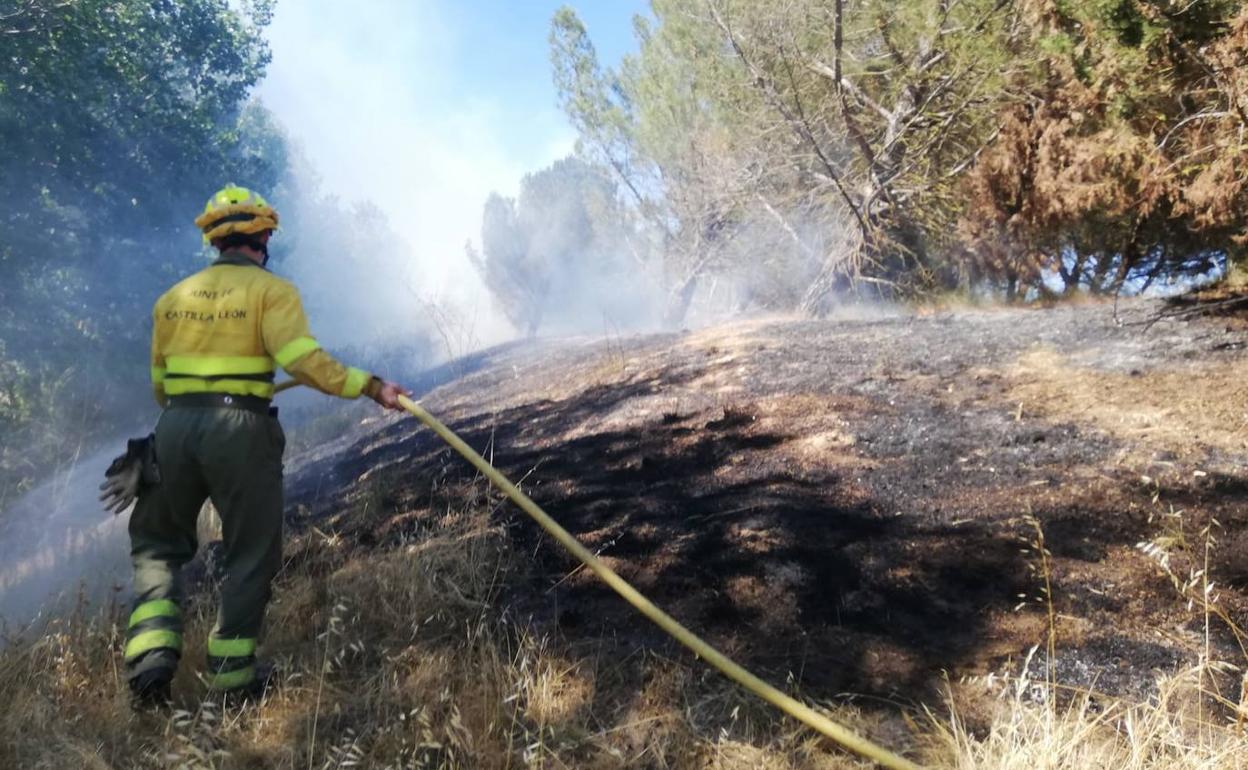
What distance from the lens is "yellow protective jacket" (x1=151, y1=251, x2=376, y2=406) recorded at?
2783 mm

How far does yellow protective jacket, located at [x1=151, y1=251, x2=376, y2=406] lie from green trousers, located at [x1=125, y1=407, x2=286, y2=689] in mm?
117

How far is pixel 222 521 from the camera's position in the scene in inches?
111

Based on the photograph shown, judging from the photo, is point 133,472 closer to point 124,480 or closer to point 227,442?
point 124,480

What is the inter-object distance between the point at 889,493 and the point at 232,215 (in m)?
2.84

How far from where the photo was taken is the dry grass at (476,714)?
6.95 feet

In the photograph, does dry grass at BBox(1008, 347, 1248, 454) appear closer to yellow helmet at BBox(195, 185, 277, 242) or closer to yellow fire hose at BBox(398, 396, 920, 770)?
yellow fire hose at BBox(398, 396, 920, 770)

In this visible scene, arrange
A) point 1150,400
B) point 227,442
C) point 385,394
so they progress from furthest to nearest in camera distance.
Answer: point 1150,400, point 385,394, point 227,442

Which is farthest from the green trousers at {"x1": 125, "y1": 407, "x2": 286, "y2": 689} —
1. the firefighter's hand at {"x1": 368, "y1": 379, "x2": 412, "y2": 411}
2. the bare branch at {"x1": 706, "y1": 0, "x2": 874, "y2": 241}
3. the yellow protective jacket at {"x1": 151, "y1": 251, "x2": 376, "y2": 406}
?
the bare branch at {"x1": 706, "y1": 0, "x2": 874, "y2": 241}

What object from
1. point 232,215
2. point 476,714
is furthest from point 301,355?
point 476,714

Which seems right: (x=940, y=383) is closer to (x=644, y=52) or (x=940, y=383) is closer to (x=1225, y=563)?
(x=1225, y=563)

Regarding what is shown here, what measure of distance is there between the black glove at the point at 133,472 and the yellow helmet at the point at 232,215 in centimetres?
76

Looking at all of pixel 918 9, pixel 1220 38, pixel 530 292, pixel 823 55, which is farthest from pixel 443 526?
pixel 530 292

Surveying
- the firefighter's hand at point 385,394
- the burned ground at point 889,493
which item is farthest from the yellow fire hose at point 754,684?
the burned ground at point 889,493

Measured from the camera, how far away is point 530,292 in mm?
26406
